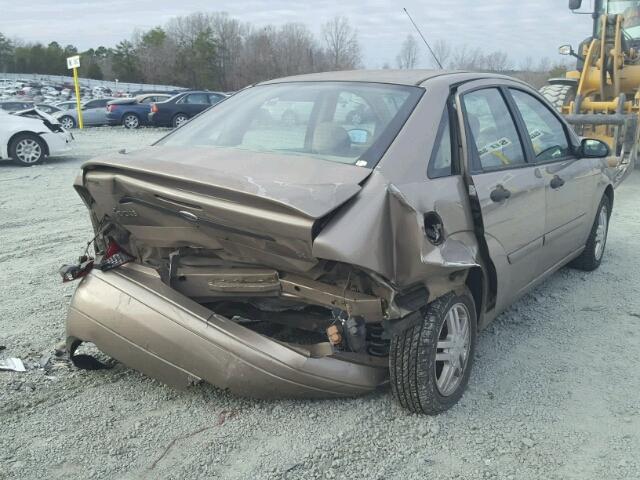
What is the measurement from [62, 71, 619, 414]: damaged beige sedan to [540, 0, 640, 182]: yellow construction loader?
704 centimetres

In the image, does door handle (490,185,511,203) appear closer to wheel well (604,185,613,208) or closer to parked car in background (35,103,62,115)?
wheel well (604,185,613,208)

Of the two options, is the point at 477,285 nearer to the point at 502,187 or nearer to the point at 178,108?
the point at 502,187

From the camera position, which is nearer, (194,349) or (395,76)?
(194,349)

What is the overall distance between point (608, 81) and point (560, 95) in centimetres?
87

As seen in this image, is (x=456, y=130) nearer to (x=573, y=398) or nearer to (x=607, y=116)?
(x=573, y=398)

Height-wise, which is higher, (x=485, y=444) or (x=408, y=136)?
(x=408, y=136)

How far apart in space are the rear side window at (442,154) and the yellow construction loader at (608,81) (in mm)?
7330

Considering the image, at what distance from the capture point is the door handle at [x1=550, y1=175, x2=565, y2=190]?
4027 mm

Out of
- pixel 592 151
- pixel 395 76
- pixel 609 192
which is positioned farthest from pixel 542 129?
pixel 609 192

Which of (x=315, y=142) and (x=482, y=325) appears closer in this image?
(x=315, y=142)

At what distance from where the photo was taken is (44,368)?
11.4 feet

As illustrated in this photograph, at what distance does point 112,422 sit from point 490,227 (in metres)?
2.15

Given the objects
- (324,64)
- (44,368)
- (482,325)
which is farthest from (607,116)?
(324,64)

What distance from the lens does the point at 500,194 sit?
334cm
